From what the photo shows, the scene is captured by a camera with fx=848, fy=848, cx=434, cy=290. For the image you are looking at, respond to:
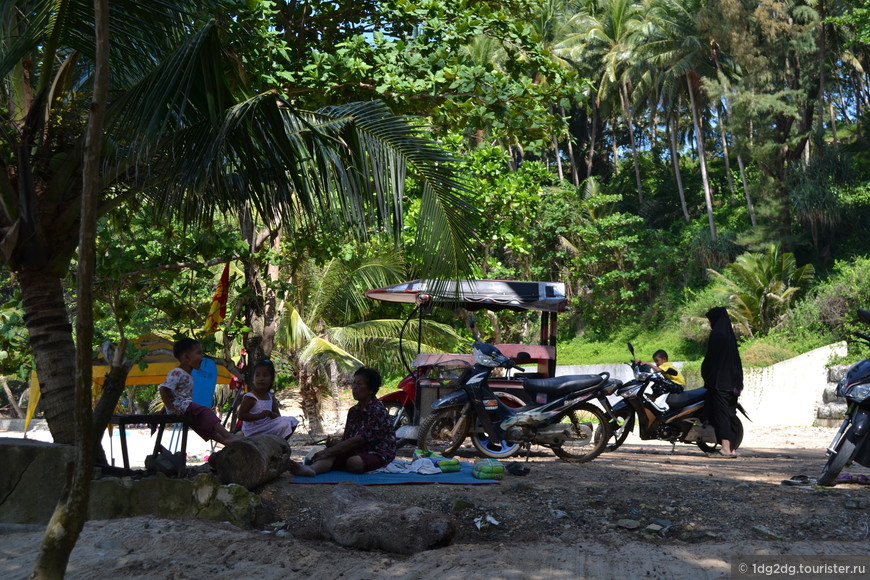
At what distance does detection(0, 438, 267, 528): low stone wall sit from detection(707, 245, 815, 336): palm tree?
21.3 meters

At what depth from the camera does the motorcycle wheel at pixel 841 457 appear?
21.4ft

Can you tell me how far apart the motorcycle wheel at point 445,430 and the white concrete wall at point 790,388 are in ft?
35.3

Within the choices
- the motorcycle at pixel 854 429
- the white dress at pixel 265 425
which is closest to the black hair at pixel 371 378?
the white dress at pixel 265 425

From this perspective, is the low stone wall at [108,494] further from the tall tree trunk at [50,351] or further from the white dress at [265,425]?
the white dress at [265,425]

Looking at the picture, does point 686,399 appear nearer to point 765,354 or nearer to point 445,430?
point 445,430

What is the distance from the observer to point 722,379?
31.2 ft

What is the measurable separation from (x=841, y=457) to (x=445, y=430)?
12.9 feet

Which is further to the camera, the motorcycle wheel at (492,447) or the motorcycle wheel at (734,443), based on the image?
the motorcycle wheel at (734,443)

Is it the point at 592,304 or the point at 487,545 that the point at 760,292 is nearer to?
the point at 592,304

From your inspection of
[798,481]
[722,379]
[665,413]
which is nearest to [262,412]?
[798,481]

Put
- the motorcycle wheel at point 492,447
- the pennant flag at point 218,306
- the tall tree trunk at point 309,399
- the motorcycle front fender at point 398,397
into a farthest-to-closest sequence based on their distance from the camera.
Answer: the tall tree trunk at point 309,399
the motorcycle front fender at point 398,397
the pennant flag at point 218,306
the motorcycle wheel at point 492,447

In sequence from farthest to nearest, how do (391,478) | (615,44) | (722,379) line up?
1. (615,44)
2. (722,379)
3. (391,478)

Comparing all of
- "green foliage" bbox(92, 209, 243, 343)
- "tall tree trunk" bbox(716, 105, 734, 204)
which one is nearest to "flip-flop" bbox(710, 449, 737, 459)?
"green foliage" bbox(92, 209, 243, 343)

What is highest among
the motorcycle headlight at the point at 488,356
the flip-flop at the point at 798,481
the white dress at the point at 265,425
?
the motorcycle headlight at the point at 488,356
